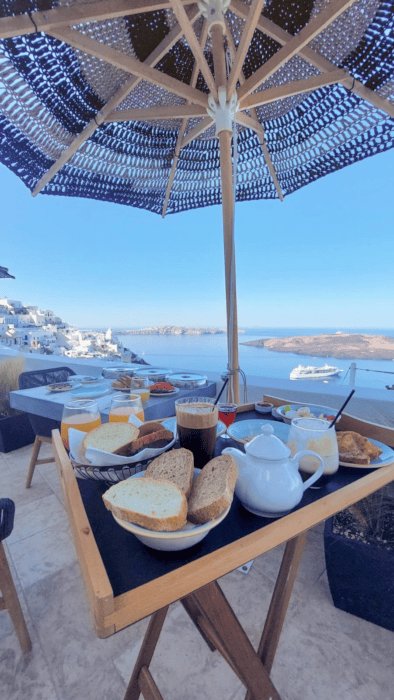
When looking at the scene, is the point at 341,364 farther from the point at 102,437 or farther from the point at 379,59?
the point at 102,437

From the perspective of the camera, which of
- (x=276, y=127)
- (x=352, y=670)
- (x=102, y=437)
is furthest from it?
(x=276, y=127)

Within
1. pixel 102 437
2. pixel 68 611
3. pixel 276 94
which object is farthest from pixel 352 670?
pixel 276 94

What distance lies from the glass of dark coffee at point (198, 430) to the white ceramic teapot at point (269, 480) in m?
0.13

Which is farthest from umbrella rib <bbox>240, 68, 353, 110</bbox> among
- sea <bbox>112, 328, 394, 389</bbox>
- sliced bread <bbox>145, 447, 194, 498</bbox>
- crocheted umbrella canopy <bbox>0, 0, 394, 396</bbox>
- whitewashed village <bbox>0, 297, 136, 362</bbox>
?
whitewashed village <bbox>0, 297, 136, 362</bbox>

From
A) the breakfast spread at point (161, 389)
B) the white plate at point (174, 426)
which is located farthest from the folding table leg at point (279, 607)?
the breakfast spread at point (161, 389)

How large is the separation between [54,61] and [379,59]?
222 centimetres

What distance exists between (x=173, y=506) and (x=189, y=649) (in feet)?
3.49

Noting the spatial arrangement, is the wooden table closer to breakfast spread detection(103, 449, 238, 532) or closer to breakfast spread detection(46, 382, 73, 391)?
breakfast spread detection(103, 449, 238, 532)

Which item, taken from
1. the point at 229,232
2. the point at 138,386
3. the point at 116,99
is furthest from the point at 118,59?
the point at 138,386

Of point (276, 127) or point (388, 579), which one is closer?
point (388, 579)

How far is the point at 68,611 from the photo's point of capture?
130 centimetres

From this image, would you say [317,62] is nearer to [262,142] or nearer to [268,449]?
[262,142]

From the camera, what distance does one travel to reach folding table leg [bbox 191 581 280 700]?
588 mm

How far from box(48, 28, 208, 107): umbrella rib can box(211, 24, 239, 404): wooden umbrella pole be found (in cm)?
25
